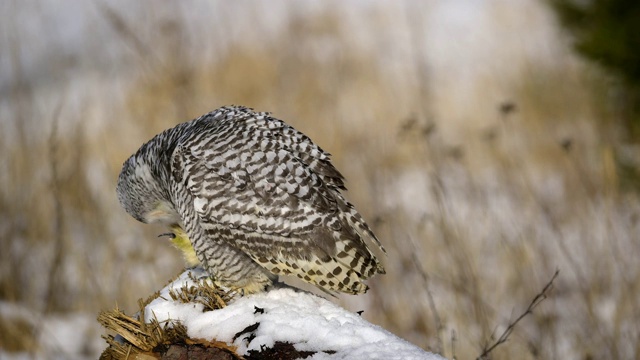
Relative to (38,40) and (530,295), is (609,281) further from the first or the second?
(38,40)

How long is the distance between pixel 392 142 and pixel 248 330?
614cm

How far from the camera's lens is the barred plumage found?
2680 millimetres

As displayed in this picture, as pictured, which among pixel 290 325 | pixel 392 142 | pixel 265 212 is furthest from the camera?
pixel 392 142

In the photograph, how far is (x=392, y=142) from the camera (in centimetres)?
833

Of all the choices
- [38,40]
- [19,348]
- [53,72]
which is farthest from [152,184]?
[38,40]

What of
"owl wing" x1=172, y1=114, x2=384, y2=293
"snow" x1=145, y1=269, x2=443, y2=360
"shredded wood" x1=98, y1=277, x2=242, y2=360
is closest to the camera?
"snow" x1=145, y1=269, x2=443, y2=360

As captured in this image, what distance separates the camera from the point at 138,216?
3344 millimetres

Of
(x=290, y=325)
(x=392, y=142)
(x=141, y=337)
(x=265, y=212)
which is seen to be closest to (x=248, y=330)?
(x=290, y=325)

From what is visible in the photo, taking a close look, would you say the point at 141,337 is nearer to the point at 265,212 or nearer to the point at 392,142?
the point at 265,212

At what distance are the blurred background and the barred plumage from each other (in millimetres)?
901

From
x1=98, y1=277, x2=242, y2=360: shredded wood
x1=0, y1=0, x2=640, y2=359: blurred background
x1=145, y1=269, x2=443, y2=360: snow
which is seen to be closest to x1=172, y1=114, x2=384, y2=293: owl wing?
x1=145, y1=269, x2=443, y2=360: snow

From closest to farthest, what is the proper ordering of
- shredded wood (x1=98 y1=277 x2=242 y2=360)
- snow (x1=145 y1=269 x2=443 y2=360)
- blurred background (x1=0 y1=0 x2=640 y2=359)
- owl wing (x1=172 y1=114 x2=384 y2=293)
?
snow (x1=145 y1=269 x2=443 y2=360) < shredded wood (x1=98 y1=277 x2=242 y2=360) < owl wing (x1=172 y1=114 x2=384 y2=293) < blurred background (x1=0 y1=0 x2=640 y2=359)

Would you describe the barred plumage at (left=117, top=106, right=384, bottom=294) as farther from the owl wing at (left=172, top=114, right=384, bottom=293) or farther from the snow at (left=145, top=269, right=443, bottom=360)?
the snow at (left=145, top=269, right=443, bottom=360)

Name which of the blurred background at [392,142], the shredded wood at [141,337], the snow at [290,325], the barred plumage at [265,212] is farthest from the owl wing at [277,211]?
the blurred background at [392,142]
